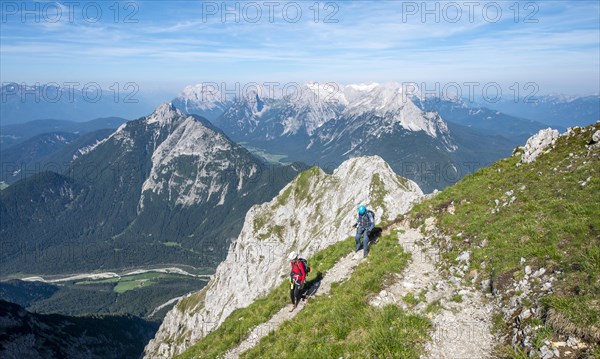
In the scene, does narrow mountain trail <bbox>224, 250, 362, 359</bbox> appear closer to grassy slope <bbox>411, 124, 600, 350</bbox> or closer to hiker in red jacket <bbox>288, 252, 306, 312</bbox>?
hiker in red jacket <bbox>288, 252, 306, 312</bbox>

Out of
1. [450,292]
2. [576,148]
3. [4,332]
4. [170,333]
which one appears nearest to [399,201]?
[576,148]

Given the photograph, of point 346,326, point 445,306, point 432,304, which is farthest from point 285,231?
point 445,306

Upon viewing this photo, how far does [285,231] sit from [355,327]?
115 meters

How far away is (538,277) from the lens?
18.1m

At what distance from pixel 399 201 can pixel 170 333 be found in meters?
113

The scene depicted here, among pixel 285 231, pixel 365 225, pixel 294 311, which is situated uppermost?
pixel 365 225

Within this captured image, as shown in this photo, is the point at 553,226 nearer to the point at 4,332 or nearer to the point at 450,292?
the point at 450,292

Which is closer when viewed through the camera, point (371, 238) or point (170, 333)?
point (371, 238)

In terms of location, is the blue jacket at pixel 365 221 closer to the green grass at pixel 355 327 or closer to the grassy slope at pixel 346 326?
the grassy slope at pixel 346 326

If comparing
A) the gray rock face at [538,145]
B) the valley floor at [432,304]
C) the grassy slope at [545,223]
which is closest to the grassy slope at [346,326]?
the valley floor at [432,304]

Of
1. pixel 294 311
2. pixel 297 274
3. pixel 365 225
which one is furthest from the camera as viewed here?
pixel 365 225

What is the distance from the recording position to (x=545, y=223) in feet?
73.2

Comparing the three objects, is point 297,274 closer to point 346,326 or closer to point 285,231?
point 346,326

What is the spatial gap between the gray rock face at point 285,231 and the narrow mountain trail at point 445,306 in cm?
6350
